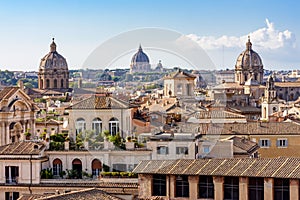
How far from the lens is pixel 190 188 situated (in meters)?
15.3

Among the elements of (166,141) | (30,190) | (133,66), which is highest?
(133,66)

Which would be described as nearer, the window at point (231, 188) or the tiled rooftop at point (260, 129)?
the window at point (231, 188)

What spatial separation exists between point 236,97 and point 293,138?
3257 centimetres

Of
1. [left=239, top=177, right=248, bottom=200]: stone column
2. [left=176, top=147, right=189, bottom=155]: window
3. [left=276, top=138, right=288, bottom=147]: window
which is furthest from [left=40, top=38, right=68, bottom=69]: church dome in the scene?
[left=239, top=177, right=248, bottom=200]: stone column

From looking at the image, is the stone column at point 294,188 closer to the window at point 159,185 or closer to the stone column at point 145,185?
Answer: the window at point 159,185

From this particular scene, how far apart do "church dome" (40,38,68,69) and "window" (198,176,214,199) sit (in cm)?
6540

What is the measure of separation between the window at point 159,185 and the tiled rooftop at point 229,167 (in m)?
0.15

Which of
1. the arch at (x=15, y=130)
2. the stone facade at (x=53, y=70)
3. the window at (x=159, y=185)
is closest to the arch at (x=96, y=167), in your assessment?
the window at (x=159, y=185)

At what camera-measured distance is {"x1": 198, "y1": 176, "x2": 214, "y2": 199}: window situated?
50.0 ft

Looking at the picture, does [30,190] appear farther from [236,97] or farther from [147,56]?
[236,97]

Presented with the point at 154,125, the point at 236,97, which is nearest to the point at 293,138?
the point at 154,125

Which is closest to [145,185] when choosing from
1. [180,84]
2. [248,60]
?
[180,84]

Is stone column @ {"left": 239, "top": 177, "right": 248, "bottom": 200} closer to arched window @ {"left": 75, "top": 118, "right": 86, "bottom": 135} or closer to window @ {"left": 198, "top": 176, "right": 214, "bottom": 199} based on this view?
window @ {"left": 198, "top": 176, "right": 214, "bottom": 199}

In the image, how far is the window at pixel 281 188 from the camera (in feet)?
47.2
